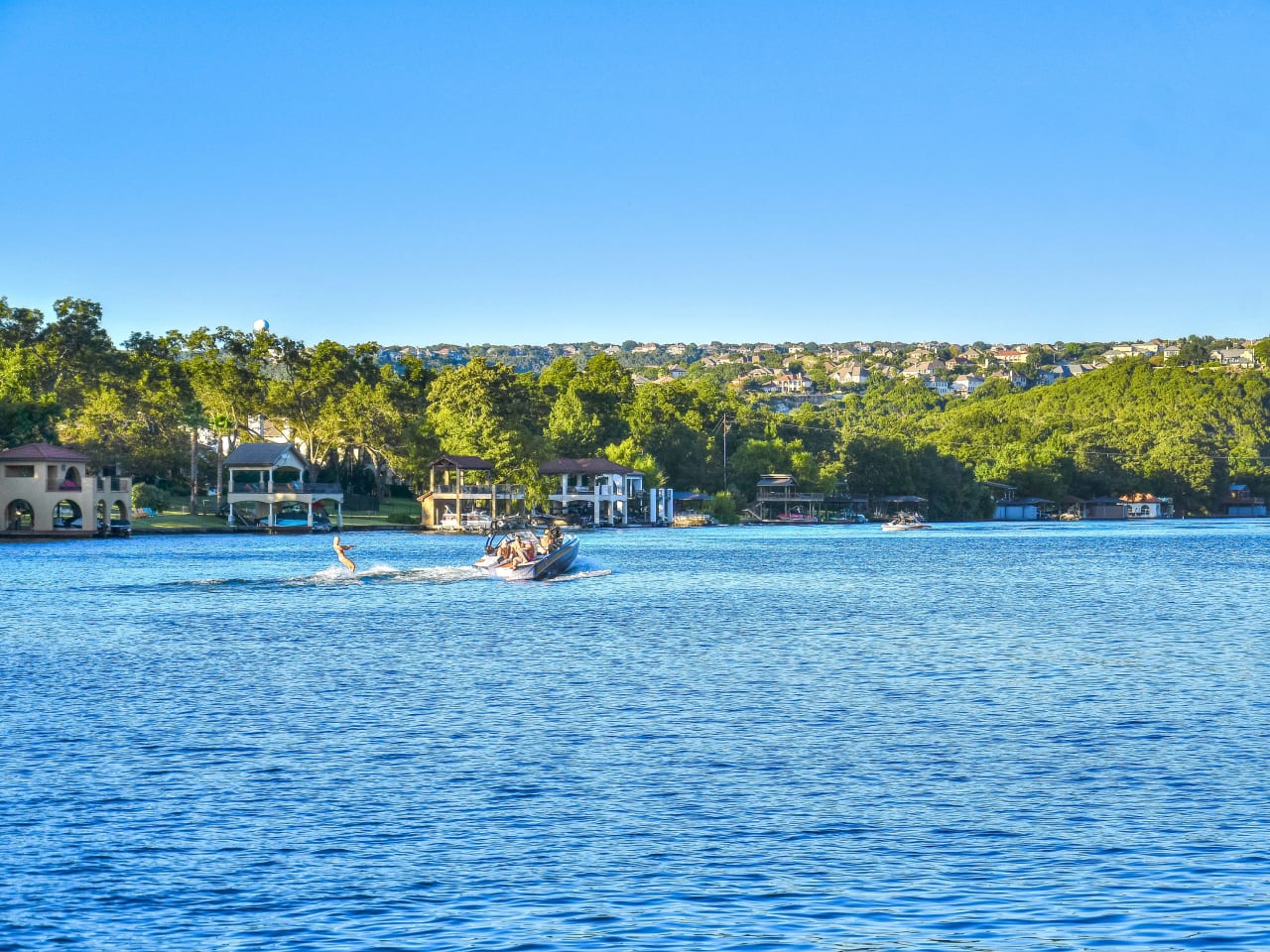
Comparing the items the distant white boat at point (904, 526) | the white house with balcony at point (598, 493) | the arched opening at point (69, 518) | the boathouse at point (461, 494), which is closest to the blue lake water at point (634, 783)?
the arched opening at point (69, 518)

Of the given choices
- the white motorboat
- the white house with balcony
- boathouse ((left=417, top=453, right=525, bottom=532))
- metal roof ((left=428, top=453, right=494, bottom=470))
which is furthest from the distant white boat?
the white motorboat

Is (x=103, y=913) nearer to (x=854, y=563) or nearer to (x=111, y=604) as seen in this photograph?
(x=111, y=604)

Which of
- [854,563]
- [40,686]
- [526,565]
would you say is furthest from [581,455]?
[40,686]

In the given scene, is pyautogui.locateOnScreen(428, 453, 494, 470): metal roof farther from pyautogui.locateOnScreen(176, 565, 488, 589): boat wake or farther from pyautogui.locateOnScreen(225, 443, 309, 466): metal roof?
pyautogui.locateOnScreen(176, 565, 488, 589): boat wake

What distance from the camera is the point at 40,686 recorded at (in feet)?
90.7

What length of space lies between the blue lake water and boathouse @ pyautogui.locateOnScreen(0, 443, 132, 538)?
58164 millimetres

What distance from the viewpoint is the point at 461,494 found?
122 metres

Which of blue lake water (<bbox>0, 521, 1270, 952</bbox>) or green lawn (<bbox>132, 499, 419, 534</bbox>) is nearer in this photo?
blue lake water (<bbox>0, 521, 1270, 952</bbox>)

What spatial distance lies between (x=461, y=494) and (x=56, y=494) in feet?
112

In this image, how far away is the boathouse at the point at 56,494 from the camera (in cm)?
9569

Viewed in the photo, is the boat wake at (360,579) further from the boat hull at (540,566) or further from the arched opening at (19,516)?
the arched opening at (19,516)

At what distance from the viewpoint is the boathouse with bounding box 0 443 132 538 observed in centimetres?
9569

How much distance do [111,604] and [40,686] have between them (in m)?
19.6

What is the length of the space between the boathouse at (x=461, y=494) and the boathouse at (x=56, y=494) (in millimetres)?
27028
